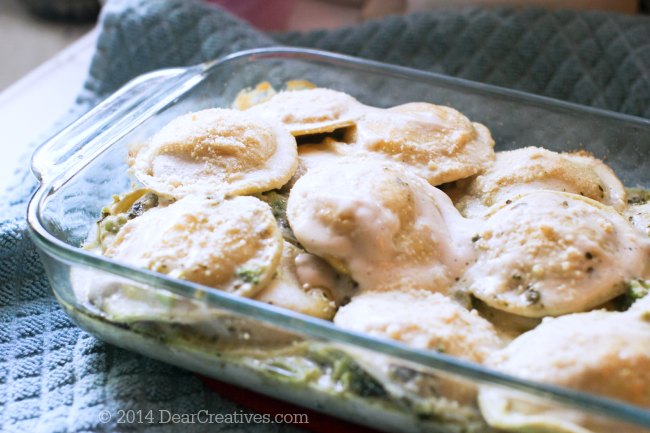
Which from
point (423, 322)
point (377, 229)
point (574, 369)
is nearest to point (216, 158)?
point (377, 229)

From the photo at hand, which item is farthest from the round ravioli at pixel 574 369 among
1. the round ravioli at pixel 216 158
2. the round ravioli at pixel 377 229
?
the round ravioli at pixel 216 158

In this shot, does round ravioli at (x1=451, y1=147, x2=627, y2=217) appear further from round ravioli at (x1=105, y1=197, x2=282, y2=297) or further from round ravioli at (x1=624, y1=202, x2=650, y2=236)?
round ravioli at (x1=105, y1=197, x2=282, y2=297)

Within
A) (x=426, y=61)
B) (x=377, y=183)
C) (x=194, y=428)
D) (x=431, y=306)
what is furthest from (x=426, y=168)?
(x=426, y=61)

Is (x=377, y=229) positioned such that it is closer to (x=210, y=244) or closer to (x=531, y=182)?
(x=210, y=244)

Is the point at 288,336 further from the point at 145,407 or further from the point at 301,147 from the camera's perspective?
the point at 301,147

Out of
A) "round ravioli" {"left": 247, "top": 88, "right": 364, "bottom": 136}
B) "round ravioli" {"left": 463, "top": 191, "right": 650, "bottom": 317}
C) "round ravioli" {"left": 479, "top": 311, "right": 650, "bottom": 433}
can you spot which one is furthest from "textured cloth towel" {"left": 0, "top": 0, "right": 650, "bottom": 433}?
"round ravioli" {"left": 479, "top": 311, "right": 650, "bottom": 433}

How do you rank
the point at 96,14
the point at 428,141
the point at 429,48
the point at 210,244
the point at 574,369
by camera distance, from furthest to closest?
the point at 96,14 → the point at 429,48 → the point at 428,141 → the point at 210,244 → the point at 574,369
